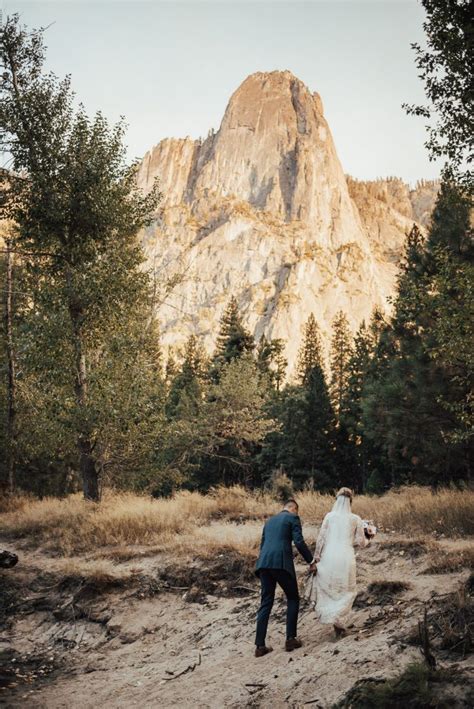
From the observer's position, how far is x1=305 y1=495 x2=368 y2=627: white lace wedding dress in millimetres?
7406

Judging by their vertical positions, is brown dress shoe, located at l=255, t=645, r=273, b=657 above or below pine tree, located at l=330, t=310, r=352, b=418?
below

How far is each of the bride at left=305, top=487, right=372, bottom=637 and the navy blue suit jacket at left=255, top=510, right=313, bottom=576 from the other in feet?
0.94

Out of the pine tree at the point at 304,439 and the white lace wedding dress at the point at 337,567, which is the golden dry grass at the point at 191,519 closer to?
the white lace wedding dress at the point at 337,567

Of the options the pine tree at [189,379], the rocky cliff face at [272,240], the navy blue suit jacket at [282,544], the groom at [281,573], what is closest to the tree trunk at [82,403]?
the navy blue suit jacket at [282,544]

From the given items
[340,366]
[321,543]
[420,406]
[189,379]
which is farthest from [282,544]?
[340,366]

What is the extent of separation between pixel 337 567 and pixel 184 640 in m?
3.08

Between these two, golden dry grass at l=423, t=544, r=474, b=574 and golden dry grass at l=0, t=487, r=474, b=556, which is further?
golden dry grass at l=0, t=487, r=474, b=556

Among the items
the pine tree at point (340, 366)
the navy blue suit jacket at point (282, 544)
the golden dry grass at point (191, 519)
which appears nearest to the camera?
the navy blue suit jacket at point (282, 544)

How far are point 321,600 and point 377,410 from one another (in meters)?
21.7

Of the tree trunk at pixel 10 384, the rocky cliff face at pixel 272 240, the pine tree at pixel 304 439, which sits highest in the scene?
the rocky cliff face at pixel 272 240

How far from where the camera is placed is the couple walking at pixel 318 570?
7414 mm

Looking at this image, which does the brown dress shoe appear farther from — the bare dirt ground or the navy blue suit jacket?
the navy blue suit jacket

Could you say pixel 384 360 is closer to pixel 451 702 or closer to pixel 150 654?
pixel 150 654

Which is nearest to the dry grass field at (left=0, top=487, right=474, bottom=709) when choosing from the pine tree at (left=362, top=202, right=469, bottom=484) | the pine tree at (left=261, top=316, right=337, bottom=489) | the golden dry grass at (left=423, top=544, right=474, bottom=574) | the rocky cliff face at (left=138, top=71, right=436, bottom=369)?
the golden dry grass at (left=423, top=544, right=474, bottom=574)
